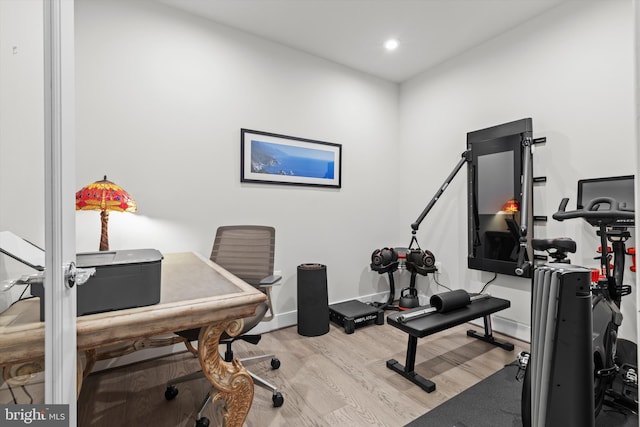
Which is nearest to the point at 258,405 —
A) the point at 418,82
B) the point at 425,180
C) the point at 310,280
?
the point at 310,280

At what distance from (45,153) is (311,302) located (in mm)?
2248

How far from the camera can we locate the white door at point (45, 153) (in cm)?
78

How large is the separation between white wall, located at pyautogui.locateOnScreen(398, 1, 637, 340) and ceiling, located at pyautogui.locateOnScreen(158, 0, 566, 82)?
0.82ft

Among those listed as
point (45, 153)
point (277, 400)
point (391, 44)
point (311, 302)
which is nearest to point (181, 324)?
point (45, 153)

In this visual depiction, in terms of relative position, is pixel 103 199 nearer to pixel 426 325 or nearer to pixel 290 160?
pixel 290 160

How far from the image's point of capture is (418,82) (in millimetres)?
3607

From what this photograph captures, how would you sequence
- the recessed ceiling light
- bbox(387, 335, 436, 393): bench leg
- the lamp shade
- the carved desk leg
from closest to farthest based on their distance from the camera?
the carved desk leg
the lamp shade
bbox(387, 335, 436, 393): bench leg
the recessed ceiling light

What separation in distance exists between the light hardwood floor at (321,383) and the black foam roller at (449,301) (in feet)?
1.45

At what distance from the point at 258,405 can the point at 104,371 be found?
4.18 feet

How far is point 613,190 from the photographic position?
6.77ft

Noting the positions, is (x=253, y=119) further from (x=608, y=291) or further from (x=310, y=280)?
(x=608, y=291)

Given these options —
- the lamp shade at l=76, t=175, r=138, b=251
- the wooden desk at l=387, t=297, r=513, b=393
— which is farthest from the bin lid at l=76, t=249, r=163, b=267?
the wooden desk at l=387, t=297, r=513, b=393

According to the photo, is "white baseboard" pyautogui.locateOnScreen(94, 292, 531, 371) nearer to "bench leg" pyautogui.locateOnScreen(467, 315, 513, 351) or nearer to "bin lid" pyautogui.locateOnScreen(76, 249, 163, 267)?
"bench leg" pyautogui.locateOnScreen(467, 315, 513, 351)

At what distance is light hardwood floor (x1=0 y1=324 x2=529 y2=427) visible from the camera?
1640mm
